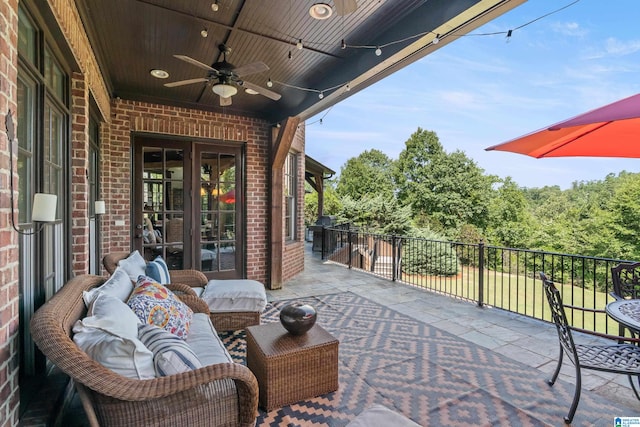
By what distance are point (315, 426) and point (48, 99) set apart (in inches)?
99.8

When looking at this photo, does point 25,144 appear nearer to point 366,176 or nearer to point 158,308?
point 158,308

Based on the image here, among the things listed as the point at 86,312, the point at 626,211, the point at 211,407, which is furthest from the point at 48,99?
the point at 626,211

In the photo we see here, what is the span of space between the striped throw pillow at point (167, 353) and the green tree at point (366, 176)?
19632 mm

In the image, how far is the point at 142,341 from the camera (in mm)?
1583

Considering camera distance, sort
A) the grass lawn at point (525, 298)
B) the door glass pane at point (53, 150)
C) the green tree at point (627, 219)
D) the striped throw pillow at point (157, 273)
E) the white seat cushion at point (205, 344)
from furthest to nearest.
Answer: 1. the green tree at point (627, 219)
2. the grass lawn at point (525, 298)
3. the striped throw pillow at point (157, 273)
4. the door glass pane at point (53, 150)
5. the white seat cushion at point (205, 344)

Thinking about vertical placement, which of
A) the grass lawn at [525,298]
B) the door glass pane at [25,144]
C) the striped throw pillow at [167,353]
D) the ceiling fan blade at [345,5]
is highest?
the ceiling fan blade at [345,5]

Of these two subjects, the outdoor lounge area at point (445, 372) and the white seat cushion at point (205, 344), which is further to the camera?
the outdoor lounge area at point (445, 372)

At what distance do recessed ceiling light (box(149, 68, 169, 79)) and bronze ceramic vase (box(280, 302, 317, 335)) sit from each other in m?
3.06

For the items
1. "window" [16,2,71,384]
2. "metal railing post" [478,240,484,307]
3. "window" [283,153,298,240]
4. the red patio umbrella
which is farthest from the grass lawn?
"window" [16,2,71,384]

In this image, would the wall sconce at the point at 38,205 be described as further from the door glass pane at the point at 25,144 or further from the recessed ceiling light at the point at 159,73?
the recessed ceiling light at the point at 159,73

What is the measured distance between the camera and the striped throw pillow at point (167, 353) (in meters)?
1.45

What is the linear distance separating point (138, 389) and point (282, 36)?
2782 millimetres

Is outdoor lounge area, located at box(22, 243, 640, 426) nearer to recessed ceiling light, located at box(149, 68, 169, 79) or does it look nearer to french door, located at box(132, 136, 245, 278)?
french door, located at box(132, 136, 245, 278)

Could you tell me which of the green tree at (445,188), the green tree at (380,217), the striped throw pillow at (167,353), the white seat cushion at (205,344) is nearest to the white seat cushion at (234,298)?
the white seat cushion at (205,344)
